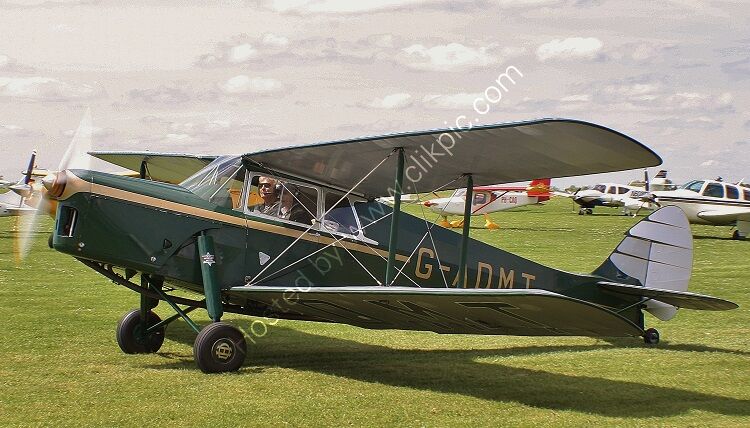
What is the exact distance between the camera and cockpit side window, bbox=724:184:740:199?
3081 centimetres

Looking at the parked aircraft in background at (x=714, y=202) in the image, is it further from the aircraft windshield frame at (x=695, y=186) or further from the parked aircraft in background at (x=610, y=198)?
the parked aircraft in background at (x=610, y=198)

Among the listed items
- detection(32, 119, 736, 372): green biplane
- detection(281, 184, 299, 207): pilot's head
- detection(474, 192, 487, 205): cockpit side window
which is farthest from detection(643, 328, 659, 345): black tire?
detection(474, 192, 487, 205): cockpit side window

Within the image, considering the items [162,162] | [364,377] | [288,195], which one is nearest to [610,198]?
[162,162]

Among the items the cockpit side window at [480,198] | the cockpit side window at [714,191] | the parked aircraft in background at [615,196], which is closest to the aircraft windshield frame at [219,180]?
the cockpit side window at [714,191]

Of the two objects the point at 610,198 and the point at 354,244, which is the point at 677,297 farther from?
the point at 610,198

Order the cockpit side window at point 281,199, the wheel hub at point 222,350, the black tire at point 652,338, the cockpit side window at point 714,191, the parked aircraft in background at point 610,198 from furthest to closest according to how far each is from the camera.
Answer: the parked aircraft in background at point 610,198
the cockpit side window at point 714,191
the black tire at point 652,338
the cockpit side window at point 281,199
the wheel hub at point 222,350

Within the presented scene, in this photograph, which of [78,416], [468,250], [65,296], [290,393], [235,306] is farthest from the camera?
[65,296]

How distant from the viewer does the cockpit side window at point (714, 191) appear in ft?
102

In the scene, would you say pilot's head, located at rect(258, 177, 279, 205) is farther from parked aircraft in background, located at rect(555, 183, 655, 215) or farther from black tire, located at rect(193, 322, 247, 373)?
parked aircraft in background, located at rect(555, 183, 655, 215)

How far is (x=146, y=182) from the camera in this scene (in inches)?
316

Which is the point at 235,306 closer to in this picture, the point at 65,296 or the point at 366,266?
the point at 366,266

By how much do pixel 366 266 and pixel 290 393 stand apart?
2.21 meters

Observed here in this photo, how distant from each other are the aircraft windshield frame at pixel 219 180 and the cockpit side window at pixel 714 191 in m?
26.7

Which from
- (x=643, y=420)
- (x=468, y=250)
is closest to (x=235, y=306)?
(x=468, y=250)
